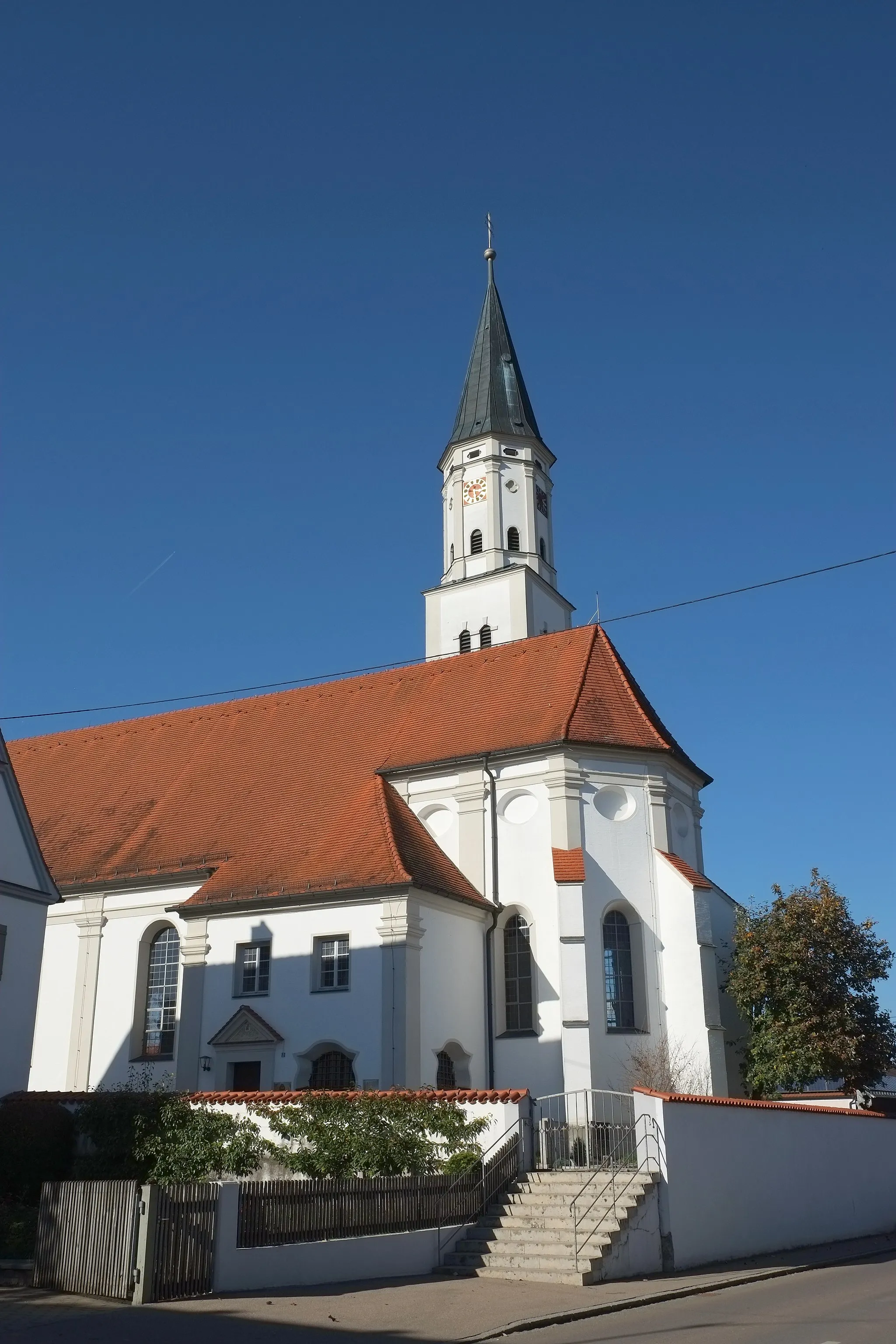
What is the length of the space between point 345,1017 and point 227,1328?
13090 mm

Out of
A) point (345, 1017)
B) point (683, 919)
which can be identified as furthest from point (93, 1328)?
point (683, 919)

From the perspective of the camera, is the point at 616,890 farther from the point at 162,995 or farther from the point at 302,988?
the point at 162,995

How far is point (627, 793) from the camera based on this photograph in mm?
28203

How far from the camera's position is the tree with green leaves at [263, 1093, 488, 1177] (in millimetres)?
17172

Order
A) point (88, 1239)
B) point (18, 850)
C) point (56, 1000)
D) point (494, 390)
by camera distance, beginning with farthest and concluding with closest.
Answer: point (494, 390)
point (56, 1000)
point (18, 850)
point (88, 1239)

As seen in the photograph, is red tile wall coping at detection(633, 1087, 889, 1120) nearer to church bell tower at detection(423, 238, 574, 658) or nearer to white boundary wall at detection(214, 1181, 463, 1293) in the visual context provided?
white boundary wall at detection(214, 1181, 463, 1293)

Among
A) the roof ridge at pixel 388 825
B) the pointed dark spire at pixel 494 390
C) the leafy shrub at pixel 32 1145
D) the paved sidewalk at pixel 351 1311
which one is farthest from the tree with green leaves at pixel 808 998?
the pointed dark spire at pixel 494 390

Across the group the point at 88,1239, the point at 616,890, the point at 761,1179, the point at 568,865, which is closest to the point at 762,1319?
the point at 88,1239

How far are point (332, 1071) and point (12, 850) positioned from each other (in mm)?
7743

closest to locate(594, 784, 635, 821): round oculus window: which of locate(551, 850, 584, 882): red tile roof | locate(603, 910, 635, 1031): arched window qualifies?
locate(551, 850, 584, 882): red tile roof

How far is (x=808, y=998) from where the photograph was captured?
27.1 meters

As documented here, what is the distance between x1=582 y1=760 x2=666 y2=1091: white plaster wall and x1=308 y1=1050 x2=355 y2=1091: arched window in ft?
16.8

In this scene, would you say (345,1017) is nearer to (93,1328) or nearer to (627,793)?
(627,793)

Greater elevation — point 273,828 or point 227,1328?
point 273,828
